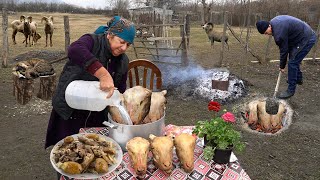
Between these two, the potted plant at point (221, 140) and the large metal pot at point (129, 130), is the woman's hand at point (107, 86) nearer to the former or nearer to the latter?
the large metal pot at point (129, 130)

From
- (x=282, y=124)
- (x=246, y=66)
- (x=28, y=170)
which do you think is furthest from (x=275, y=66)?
(x=28, y=170)

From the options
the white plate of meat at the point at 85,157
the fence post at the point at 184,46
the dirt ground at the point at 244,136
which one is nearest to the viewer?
the white plate of meat at the point at 85,157

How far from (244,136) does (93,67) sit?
3.69 m

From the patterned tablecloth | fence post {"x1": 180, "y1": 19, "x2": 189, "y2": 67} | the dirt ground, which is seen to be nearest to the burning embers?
the dirt ground

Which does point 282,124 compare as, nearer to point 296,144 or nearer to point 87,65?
point 296,144

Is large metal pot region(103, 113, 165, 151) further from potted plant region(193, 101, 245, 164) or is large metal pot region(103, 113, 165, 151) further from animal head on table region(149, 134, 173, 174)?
potted plant region(193, 101, 245, 164)

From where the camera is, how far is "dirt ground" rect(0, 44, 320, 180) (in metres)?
3.83

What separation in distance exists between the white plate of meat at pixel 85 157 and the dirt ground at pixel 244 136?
7.54 feet

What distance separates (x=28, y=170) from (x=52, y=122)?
66.1 inches

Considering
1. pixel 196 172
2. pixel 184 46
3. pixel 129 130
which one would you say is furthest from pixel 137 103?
pixel 184 46

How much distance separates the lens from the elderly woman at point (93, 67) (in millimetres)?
1932

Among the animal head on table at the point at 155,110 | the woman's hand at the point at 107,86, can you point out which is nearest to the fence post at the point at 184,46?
the animal head on table at the point at 155,110

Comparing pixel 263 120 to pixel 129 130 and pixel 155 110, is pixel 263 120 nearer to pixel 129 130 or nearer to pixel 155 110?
pixel 155 110

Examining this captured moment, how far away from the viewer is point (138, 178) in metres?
1.67
